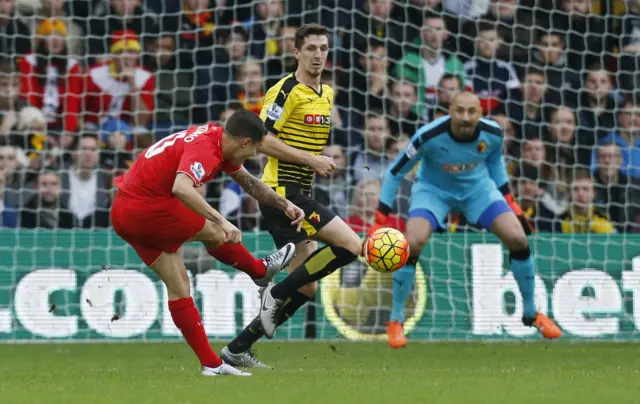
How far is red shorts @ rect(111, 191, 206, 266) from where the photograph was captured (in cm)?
655

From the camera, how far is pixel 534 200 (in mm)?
11289

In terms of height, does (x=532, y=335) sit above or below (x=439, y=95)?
below

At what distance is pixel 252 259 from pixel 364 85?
187 inches

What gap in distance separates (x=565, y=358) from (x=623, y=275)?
2.39 metres

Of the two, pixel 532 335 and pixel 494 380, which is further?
pixel 532 335

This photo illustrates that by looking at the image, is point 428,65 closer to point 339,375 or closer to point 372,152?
point 372,152

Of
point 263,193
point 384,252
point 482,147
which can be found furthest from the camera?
point 482,147

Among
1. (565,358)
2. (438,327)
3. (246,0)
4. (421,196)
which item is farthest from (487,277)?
(246,0)

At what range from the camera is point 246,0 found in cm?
1240

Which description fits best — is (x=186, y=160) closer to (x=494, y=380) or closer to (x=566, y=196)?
(x=494, y=380)

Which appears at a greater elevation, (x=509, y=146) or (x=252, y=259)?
(x=509, y=146)

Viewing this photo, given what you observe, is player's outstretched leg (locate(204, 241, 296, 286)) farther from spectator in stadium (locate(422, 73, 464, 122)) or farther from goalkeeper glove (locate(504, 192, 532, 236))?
spectator in stadium (locate(422, 73, 464, 122))

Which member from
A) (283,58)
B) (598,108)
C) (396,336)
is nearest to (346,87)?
(283,58)

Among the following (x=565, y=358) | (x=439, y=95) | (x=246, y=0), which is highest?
(x=246, y=0)
